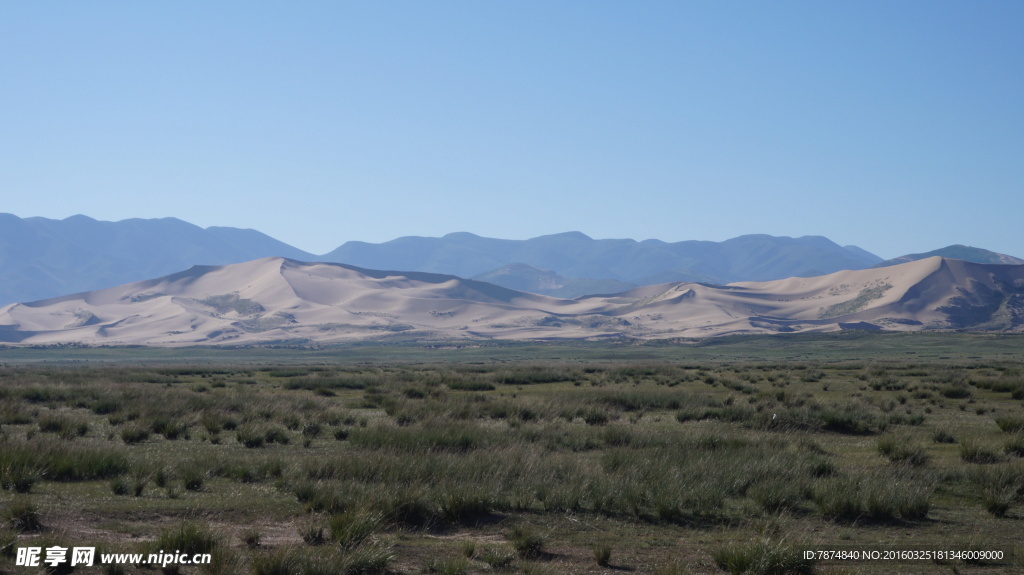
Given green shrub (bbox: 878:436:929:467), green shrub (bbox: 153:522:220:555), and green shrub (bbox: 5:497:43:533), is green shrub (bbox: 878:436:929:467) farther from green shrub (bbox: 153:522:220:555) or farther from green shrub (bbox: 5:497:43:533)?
green shrub (bbox: 5:497:43:533)

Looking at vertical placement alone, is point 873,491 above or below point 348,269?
below

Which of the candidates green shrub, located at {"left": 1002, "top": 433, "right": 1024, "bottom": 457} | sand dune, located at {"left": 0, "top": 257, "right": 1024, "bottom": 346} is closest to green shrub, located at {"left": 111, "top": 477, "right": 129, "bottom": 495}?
green shrub, located at {"left": 1002, "top": 433, "right": 1024, "bottom": 457}

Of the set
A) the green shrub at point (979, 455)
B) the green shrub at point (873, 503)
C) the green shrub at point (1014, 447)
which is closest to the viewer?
the green shrub at point (873, 503)

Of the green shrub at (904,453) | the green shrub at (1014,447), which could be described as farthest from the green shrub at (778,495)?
the green shrub at (1014,447)

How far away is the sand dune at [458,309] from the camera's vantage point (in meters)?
133

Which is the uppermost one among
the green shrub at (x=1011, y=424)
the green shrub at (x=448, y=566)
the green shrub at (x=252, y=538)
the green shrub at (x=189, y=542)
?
the green shrub at (x=189, y=542)

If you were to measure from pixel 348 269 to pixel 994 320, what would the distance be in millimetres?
134564

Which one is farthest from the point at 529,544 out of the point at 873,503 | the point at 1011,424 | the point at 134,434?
the point at 1011,424

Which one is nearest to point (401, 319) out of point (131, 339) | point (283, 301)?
point (283, 301)

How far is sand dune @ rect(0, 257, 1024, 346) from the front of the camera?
436ft

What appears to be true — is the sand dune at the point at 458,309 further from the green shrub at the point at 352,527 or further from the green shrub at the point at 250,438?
the green shrub at the point at 352,527

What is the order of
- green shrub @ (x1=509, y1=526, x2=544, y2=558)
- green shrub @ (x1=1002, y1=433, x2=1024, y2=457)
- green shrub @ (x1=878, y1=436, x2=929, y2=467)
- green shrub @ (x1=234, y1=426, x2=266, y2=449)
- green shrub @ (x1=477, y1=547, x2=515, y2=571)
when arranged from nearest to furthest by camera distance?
green shrub @ (x1=477, y1=547, x2=515, y2=571) < green shrub @ (x1=509, y1=526, x2=544, y2=558) < green shrub @ (x1=878, y1=436, x2=929, y2=467) < green shrub @ (x1=1002, y1=433, x2=1024, y2=457) < green shrub @ (x1=234, y1=426, x2=266, y2=449)

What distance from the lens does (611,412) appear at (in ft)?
69.9

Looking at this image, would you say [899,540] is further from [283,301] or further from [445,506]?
[283,301]
